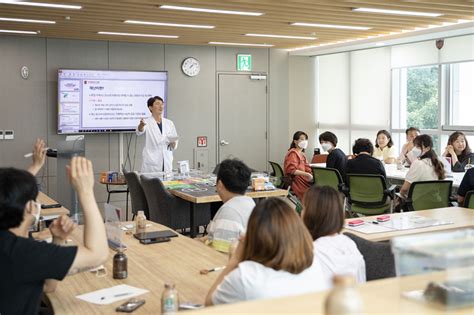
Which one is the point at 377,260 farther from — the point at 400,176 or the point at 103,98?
the point at 103,98

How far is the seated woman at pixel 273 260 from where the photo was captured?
2.34 meters

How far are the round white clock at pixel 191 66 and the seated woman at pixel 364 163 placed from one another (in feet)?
14.2

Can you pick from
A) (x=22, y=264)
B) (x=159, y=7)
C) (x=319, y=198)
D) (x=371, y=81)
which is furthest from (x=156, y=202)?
(x=371, y=81)

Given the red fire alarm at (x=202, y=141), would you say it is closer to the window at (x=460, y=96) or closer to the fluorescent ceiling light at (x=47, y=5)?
the window at (x=460, y=96)

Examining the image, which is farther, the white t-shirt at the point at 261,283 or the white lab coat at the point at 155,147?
the white lab coat at the point at 155,147

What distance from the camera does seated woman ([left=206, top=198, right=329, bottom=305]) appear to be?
92.1 inches

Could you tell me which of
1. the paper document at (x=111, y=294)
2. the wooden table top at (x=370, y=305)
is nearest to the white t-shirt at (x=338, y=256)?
the paper document at (x=111, y=294)

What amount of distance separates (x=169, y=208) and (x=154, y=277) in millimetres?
3518

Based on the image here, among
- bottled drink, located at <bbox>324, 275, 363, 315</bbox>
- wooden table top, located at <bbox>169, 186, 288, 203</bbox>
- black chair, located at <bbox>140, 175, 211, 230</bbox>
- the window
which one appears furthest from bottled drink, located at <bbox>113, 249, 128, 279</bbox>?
the window

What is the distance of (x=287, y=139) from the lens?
12.0 meters

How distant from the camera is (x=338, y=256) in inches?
122

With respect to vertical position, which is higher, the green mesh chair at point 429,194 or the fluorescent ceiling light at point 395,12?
the fluorescent ceiling light at point 395,12

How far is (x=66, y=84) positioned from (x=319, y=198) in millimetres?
7330

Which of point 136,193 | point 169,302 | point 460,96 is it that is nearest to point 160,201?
point 136,193
